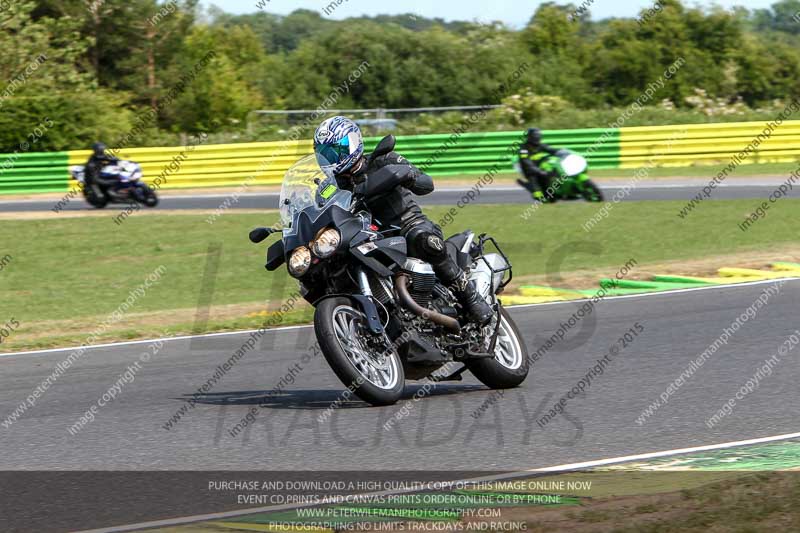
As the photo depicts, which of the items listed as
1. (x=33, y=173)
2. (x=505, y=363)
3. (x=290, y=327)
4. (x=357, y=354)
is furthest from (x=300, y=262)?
(x=33, y=173)

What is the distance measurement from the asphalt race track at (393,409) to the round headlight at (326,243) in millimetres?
991

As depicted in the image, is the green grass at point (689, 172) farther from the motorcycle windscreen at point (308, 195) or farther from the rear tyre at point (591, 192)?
the motorcycle windscreen at point (308, 195)

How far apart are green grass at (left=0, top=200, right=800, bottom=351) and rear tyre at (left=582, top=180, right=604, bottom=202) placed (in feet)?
2.08

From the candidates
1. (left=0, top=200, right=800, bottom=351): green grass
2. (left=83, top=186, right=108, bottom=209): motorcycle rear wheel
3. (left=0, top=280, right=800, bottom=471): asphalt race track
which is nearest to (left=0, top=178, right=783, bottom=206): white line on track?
(left=83, top=186, right=108, bottom=209): motorcycle rear wheel

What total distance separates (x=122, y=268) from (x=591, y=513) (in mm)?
12739

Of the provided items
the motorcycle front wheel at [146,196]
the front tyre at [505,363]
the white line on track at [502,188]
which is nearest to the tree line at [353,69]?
the white line on track at [502,188]

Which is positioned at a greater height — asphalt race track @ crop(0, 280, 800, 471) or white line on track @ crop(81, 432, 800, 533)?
white line on track @ crop(81, 432, 800, 533)

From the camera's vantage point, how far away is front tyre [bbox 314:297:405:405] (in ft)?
22.3

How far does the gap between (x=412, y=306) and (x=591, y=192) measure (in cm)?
1559

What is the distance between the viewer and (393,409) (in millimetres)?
7309

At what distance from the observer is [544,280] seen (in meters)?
14.1

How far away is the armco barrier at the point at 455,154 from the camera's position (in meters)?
28.9

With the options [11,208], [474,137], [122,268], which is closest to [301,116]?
[474,137]

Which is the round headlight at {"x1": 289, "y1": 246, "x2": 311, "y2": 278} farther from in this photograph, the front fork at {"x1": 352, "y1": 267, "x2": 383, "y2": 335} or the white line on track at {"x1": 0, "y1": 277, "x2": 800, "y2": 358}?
the white line on track at {"x1": 0, "y1": 277, "x2": 800, "y2": 358}
